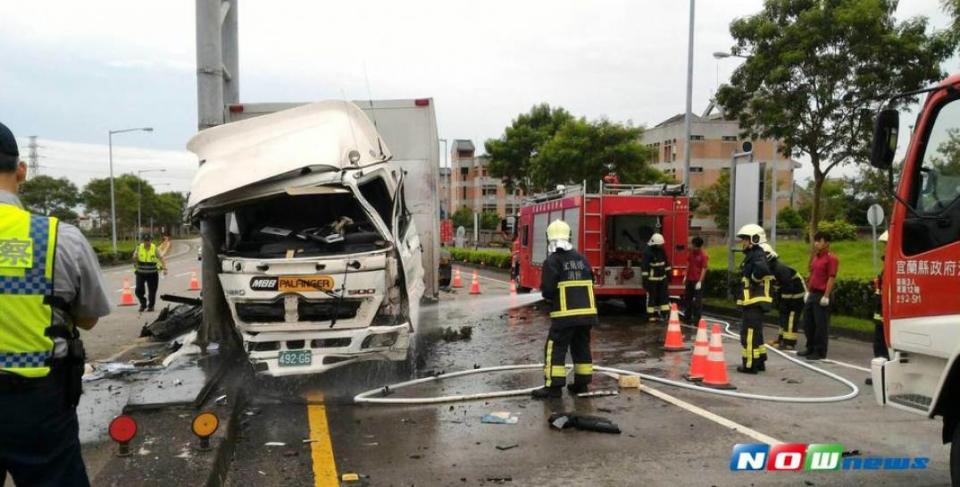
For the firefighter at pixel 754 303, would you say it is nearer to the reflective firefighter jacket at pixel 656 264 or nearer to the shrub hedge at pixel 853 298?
the reflective firefighter jacket at pixel 656 264

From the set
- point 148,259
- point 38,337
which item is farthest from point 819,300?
point 148,259

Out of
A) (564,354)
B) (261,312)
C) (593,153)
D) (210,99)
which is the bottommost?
(564,354)

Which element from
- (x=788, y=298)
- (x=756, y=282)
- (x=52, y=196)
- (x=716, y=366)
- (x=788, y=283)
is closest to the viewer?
(x=716, y=366)

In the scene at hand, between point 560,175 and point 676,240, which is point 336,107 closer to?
point 676,240

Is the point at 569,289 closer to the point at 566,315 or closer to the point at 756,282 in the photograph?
the point at 566,315

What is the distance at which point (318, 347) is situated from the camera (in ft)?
21.5

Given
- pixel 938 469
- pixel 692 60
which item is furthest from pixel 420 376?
pixel 692 60

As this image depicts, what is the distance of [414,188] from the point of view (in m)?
9.45

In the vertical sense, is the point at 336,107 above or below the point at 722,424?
above

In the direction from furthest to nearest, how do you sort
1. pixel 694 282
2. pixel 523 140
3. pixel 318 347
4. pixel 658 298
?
1. pixel 523 140
2. pixel 658 298
3. pixel 694 282
4. pixel 318 347

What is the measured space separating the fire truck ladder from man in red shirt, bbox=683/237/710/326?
1661 millimetres

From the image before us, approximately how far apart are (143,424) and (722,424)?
458cm

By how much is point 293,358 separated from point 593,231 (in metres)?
8.37

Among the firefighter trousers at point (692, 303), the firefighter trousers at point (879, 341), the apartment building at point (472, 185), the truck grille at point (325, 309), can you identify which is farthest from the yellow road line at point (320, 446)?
the apartment building at point (472, 185)
